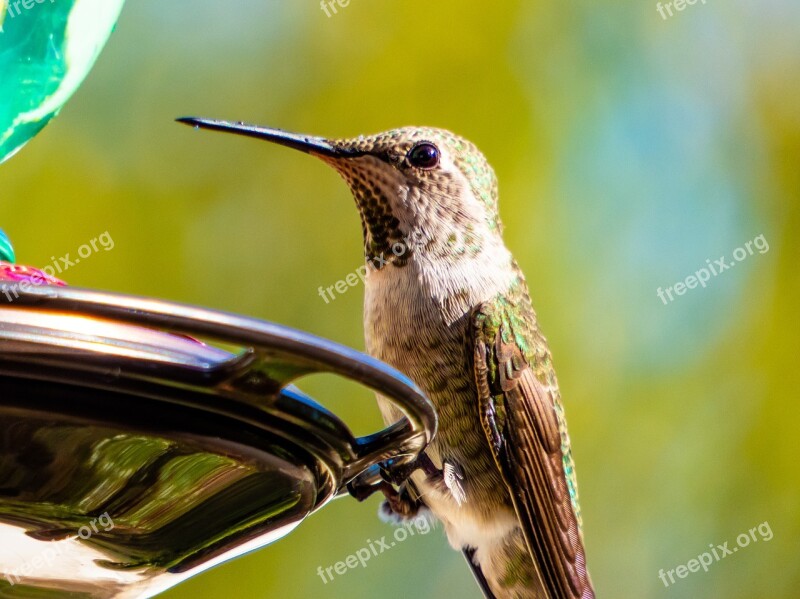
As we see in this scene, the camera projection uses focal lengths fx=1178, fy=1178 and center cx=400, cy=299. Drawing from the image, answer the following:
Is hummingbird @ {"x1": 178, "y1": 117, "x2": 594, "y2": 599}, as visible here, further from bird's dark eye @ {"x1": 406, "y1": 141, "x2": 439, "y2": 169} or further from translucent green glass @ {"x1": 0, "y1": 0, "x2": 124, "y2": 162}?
translucent green glass @ {"x1": 0, "y1": 0, "x2": 124, "y2": 162}

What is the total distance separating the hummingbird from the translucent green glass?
987 mm

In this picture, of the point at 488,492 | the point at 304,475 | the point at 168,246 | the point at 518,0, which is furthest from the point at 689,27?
the point at 304,475

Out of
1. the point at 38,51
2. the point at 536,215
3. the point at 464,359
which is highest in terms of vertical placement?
the point at 536,215

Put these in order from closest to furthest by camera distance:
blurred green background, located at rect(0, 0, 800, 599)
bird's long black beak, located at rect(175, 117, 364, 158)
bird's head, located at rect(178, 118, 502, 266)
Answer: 1. bird's long black beak, located at rect(175, 117, 364, 158)
2. bird's head, located at rect(178, 118, 502, 266)
3. blurred green background, located at rect(0, 0, 800, 599)

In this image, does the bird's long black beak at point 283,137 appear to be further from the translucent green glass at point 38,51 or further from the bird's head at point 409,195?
the translucent green glass at point 38,51

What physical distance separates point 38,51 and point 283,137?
121 centimetres

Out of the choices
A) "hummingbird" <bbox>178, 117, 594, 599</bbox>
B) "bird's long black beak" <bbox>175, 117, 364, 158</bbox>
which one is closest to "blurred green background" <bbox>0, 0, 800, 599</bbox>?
"hummingbird" <bbox>178, 117, 594, 599</bbox>

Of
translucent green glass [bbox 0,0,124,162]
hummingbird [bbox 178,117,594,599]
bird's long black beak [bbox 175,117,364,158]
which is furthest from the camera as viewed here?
hummingbird [bbox 178,117,594,599]

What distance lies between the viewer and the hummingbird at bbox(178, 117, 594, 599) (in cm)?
376

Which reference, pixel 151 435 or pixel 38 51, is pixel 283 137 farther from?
pixel 151 435

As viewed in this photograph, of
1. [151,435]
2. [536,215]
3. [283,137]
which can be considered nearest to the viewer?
[151,435]

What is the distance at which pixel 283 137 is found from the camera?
368 centimetres

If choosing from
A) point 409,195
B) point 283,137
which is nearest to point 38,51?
point 283,137

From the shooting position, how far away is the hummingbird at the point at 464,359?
12.3 ft
